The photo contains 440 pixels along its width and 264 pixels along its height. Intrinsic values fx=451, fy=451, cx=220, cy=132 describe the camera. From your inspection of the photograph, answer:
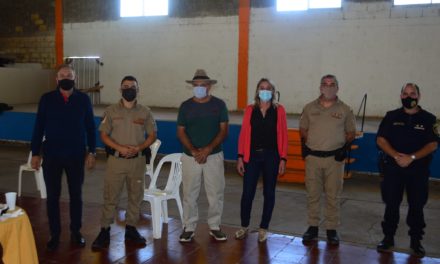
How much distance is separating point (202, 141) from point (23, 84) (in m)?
11.7

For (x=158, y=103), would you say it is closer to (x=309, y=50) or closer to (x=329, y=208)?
(x=309, y=50)

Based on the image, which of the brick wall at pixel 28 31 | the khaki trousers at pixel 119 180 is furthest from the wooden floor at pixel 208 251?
the brick wall at pixel 28 31

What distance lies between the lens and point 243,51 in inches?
470

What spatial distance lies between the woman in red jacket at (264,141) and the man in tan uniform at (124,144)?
0.82 meters

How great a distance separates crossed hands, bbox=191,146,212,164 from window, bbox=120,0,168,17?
982 centimetres

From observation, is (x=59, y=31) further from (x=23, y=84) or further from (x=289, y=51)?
(x=289, y=51)

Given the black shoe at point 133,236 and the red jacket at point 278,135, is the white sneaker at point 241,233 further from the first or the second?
the black shoe at point 133,236

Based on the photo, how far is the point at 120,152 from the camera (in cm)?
366

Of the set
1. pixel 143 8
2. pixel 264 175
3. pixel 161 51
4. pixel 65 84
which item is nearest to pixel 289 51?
pixel 161 51

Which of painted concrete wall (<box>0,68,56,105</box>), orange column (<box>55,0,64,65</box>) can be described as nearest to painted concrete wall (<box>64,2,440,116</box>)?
orange column (<box>55,0,64,65</box>)

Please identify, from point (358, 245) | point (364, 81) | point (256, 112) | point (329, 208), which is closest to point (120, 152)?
point (256, 112)

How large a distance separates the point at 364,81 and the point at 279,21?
2.62 m

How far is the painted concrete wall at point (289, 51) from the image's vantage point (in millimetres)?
10344

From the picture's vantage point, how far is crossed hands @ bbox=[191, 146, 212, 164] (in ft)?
12.3
